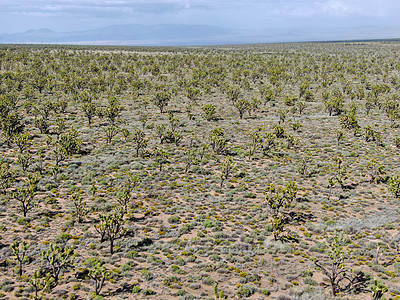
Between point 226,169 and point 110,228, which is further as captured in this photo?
point 226,169

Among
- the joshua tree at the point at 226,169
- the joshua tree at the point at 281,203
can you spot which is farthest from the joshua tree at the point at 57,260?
the joshua tree at the point at 226,169

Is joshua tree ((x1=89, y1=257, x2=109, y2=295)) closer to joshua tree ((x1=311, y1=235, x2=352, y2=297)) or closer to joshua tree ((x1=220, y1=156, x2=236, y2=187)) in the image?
joshua tree ((x1=311, y1=235, x2=352, y2=297))

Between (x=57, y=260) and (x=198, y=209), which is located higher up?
(x=57, y=260)

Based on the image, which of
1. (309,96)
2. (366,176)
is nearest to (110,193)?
(366,176)

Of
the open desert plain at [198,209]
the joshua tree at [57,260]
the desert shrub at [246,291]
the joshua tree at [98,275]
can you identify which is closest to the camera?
the joshua tree at [98,275]

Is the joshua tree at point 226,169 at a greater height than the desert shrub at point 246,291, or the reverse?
the joshua tree at point 226,169

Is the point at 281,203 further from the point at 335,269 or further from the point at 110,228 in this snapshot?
the point at 110,228

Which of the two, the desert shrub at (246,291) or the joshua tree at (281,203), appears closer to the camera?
the desert shrub at (246,291)

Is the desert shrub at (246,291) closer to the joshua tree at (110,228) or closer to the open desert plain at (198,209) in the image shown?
the open desert plain at (198,209)

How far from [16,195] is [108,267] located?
1351 centimetres

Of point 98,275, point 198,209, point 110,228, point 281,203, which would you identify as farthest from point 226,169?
point 98,275

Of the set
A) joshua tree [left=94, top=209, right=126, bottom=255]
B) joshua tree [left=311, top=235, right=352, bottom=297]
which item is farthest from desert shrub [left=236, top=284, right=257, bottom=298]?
joshua tree [left=94, top=209, right=126, bottom=255]

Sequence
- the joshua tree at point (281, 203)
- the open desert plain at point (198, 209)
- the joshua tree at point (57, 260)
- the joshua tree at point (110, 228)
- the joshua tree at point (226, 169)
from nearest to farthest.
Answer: the joshua tree at point (57, 260) < the open desert plain at point (198, 209) < the joshua tree at point (110, 228) < the joshua tree at point (281, 203) < the joshua tree at point (226, 169)

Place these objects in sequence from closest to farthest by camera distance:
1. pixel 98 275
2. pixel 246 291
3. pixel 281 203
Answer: pixel 246 291
pixel 98 275
pixel 281 203
